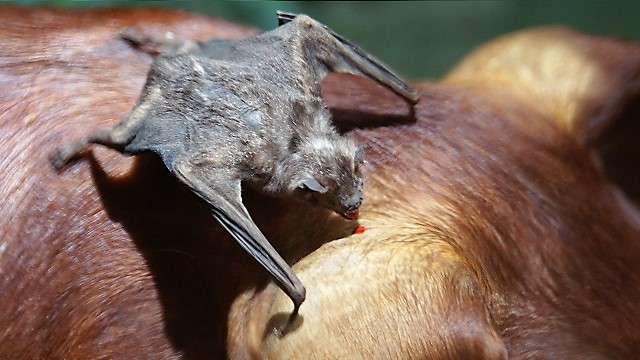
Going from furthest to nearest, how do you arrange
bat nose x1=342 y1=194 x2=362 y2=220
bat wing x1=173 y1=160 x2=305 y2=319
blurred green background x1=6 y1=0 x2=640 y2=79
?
blurred green background x1=6 y1=0 x2=640 y2=79 < bat nose x1=342 y1=194 x2=362 y2=220 < bat wing x1=173 y1=160 x2=305 y2=319

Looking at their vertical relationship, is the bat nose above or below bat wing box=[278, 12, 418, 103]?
below

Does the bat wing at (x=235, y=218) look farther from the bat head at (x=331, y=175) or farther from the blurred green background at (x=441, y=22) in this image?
the blurred green background at (x=441, y=22)

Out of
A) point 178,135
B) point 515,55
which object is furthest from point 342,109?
point 515,55

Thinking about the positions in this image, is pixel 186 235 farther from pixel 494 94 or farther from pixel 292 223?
pixel 494 94

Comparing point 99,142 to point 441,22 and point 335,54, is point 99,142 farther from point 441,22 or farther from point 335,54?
point 441,22

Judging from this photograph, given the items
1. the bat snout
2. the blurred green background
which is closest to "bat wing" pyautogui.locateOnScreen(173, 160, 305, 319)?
the bat snout

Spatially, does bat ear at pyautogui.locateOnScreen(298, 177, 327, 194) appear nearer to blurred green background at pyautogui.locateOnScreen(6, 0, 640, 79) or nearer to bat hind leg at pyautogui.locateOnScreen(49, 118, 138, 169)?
bat hind leg at pyautogui.locateOnScreen(49, 118, 138, 169)

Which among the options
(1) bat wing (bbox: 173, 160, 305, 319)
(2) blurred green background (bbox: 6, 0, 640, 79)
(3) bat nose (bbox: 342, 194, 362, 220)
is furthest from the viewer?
(2) blurred green background (bbox: 6, 0, 640, 79)
